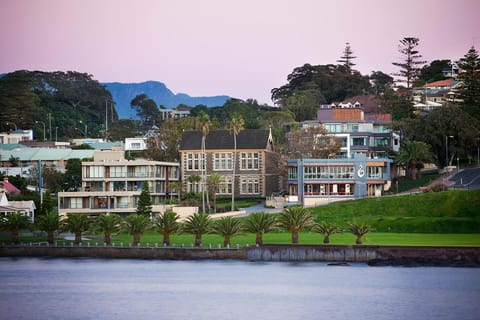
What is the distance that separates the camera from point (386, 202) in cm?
10050

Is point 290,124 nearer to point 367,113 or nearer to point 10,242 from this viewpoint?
point 367,113

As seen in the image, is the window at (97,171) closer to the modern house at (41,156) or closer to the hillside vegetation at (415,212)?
the hillside vegetation at (415,212)

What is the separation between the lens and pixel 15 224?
290ft

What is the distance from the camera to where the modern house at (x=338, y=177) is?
11406cm

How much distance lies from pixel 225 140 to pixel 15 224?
40218 millimetres

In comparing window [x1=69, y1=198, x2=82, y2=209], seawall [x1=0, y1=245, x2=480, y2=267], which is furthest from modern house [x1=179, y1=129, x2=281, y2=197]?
seawall [x1=0, y1=245, x2=480, y2=267]

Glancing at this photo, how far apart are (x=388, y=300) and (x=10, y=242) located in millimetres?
35821

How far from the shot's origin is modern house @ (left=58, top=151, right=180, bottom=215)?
10644cm

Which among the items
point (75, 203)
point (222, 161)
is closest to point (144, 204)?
point (75, 203)

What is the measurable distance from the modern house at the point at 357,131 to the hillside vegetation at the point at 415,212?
33.6 metres

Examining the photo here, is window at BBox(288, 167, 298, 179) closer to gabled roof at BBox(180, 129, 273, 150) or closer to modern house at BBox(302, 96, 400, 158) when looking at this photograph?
gabled roof at BBox(180, 129, 273, 150)

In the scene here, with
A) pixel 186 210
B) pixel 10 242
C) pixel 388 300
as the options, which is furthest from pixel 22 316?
pixel 186 210

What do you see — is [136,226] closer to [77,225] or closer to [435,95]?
[77,225]

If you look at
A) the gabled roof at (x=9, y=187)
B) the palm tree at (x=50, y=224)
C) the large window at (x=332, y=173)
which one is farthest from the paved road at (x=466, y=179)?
the gabled roof at (x=9, y=187)
